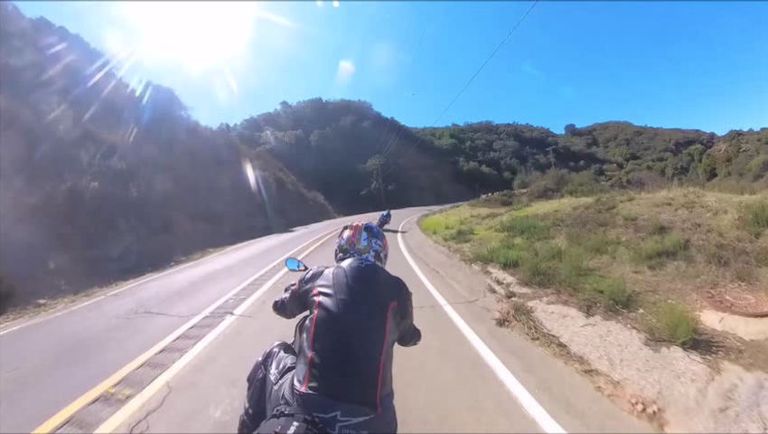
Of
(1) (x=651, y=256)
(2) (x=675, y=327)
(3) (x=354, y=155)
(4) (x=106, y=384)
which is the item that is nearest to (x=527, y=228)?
(1) (x=651, y=256)

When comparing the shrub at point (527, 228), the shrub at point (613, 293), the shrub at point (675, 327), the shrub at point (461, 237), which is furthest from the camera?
the shrub at point (461, 237)

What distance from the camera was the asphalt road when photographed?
414 centimetres

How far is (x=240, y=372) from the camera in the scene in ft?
17.6

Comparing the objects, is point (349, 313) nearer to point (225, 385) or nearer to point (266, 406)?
point (266, 406)

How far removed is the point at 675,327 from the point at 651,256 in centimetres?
481

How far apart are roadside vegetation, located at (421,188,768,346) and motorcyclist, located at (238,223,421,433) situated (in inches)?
175

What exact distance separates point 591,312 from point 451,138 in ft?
143

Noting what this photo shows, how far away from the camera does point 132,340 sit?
6898 mm

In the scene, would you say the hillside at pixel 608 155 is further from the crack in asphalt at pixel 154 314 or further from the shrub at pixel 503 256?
the crack in asphalt at pixel 154 314

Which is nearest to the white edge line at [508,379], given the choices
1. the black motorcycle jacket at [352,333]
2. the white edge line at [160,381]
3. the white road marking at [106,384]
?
the black motorcycle jacket at [352,333]

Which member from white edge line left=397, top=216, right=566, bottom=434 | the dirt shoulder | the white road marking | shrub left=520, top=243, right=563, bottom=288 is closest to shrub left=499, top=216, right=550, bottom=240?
the dirt shoulder

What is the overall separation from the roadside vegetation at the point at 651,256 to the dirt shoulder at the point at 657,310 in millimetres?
28

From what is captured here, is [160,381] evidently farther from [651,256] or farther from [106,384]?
[651,256]

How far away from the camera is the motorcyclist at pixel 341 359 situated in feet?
8.79
